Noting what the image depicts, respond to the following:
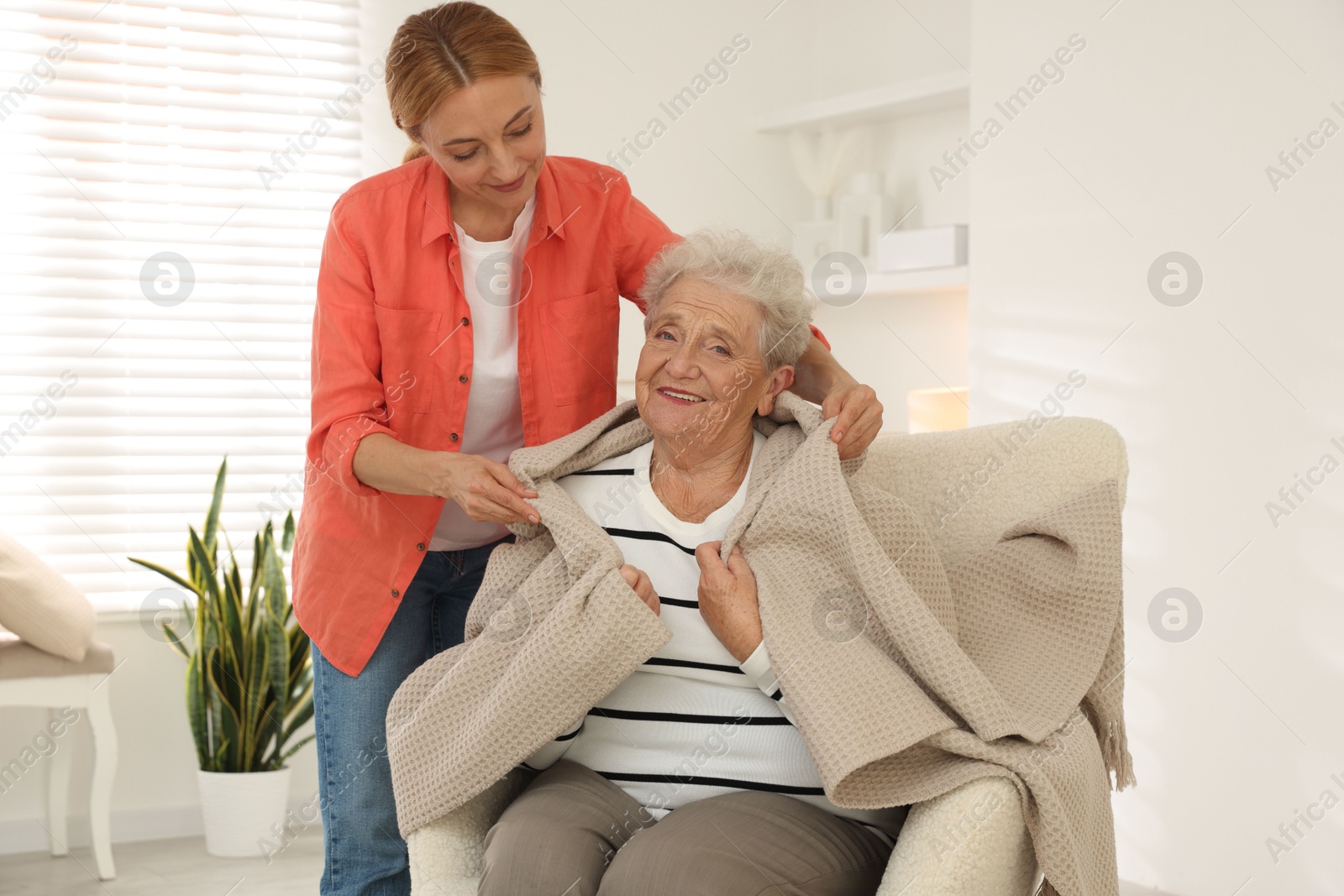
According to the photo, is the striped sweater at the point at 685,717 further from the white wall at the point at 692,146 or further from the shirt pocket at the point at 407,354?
the white wall at the point at 692,146

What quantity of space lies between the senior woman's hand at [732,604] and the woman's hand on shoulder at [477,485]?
27cm

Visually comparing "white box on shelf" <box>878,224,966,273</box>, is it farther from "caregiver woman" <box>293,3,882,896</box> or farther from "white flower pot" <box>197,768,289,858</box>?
"white flower pot" <box>197,768,289,858</box>

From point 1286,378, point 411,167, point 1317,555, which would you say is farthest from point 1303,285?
point 411,167

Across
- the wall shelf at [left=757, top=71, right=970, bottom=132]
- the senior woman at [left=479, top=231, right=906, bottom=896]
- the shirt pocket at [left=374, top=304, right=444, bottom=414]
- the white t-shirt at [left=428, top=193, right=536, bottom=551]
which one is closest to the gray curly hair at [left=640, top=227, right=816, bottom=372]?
the senior woman at [left=479, top=231, right=906, bottom=896]

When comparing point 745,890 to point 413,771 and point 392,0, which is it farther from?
point 392,0

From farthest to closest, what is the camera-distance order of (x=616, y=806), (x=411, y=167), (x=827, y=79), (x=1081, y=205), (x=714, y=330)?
(x=827, y=79), (x=1081, y=205), (x=411, y=167), (x=714, y=330), (x=616, y=806)

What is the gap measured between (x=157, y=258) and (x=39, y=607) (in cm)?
109

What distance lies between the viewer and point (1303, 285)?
242 cm

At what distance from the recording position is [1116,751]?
1657 mm

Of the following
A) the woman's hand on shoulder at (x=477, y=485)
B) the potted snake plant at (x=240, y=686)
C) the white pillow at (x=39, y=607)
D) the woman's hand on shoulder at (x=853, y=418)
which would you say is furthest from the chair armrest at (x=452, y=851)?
the white pillow at (x=39, y=607)

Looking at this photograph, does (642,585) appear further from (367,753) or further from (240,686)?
(240,686)

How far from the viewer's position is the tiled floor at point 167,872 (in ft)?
10.1

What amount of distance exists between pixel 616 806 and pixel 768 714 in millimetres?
233

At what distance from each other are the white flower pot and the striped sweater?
1973 mm
